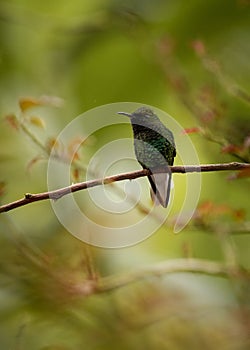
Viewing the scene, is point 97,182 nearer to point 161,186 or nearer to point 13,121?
point 161,186

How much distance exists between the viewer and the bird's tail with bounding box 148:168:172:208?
133 cm

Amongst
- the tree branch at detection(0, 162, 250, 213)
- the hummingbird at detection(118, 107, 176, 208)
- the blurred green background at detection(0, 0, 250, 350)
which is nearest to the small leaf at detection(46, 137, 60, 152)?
the blurred green background at detection(0, 0, 250, 350)

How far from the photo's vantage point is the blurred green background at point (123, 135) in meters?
1.64

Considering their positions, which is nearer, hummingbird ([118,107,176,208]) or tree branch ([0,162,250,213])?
tree branch ([0,162,250,213])

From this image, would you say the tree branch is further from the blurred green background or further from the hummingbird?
the hummingbird

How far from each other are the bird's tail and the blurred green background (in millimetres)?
100

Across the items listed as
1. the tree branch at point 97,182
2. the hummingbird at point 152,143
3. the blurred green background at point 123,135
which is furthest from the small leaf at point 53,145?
the tree branch at point 97,182

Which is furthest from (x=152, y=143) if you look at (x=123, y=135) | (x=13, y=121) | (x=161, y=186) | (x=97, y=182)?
(x=123, y=135)

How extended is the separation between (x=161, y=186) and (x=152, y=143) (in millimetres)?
148

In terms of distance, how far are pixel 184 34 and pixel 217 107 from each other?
4.66 feet

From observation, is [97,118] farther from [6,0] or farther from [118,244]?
[6,0]

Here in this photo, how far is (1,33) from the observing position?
317 centimetres

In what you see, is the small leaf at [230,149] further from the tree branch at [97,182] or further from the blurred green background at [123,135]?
the tree branch at [97,182]

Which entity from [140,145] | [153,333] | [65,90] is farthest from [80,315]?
[65,90]
